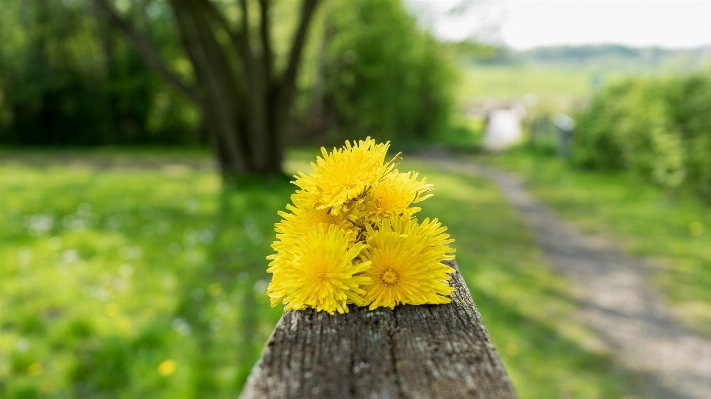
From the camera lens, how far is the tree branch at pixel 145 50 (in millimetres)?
9438

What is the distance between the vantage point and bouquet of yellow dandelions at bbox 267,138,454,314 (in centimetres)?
128

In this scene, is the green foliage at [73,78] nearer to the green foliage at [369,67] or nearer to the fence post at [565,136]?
the green foliage at [369,67]

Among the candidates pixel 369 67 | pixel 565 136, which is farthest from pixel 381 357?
pixel 369 67

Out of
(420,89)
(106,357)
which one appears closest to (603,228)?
(106,357)

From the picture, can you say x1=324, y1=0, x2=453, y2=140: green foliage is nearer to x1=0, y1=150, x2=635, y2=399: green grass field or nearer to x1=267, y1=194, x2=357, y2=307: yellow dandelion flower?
x1=0, y1=150, x2=635, y2=399: green grass field

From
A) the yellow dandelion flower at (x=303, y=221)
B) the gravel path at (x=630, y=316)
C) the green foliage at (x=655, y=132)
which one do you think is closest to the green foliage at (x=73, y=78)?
the green foliage at (x=655, y=132)

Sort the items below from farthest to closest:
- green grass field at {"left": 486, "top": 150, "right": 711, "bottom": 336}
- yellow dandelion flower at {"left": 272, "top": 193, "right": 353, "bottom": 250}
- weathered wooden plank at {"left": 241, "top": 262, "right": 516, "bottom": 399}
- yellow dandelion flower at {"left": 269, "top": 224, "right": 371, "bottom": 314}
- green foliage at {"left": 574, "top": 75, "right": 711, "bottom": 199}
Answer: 1. green foliage at {"left": 574, "top": 75, "right": 711, "bottom": 199}
2. green grass field at {"left": 486, "top": 150, "right": 711, "bottom": 336}
3. yellow dandelion flower at {"left": 272, "top": 193, "right": 353, "bottom": 250}
4. yellow dandelion flower at {"left": 269, "top": 224, "right": 371, "bottom": 314}
5. weathered wooden plank at {"left": 241, "top": 262, "right": 516, "bottom": 399}

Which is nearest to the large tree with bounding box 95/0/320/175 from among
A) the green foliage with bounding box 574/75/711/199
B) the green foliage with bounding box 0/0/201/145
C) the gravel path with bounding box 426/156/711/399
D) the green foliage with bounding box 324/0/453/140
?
the gravel path with bounding box 426/156/711/399

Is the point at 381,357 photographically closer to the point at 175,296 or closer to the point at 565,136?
the point at 175,296

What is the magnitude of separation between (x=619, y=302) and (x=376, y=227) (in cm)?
546

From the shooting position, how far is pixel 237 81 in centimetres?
1105

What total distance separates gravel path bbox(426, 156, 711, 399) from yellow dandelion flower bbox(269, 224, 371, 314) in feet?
12.7

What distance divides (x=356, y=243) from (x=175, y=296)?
14.6 ft

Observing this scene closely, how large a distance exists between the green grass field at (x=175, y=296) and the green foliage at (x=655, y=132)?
9.76ft
